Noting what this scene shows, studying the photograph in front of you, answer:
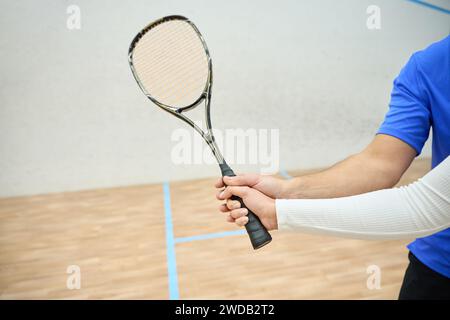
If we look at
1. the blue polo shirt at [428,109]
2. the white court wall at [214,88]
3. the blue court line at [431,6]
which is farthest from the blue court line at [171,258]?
the blue court line at [431,6]

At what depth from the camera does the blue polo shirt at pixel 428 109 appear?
0.86m

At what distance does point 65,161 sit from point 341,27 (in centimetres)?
370

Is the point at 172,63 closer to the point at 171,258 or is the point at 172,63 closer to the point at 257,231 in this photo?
the point at 257,231

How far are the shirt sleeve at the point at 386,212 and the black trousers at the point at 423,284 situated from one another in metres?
0.44

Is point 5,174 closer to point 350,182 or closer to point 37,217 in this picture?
point 37,217

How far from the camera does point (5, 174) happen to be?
13.4ft

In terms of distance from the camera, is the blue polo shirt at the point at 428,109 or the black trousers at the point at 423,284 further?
the black trousers at the point at 423,284

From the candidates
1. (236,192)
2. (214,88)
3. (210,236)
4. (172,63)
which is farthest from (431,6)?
(236,192)

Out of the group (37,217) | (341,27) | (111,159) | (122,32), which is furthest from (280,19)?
(37,217)

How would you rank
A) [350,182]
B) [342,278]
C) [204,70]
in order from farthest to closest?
[342,278] < [204,70] < [350,182]

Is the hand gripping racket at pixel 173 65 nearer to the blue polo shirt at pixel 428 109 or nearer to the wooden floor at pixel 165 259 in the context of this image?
the blue polo shirt at pixel 428 109

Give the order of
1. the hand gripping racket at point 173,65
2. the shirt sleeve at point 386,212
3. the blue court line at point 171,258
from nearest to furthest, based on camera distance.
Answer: the shirt sleeve at point 386,212, the hand gripping racket at point 173,65, the blue court line at point 171,258

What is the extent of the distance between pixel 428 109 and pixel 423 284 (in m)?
0.50

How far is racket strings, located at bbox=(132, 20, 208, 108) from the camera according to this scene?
1.28m
